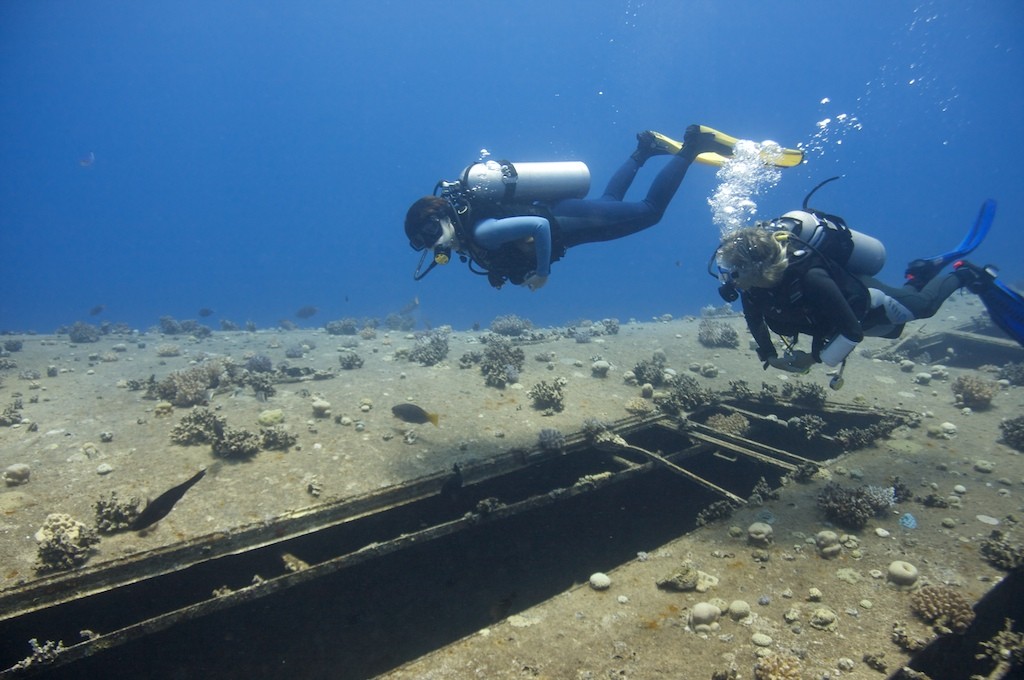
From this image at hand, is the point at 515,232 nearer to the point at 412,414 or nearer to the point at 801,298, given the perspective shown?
the point at 412,414

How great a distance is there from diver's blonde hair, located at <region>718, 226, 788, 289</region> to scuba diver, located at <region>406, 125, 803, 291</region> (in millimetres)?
2654

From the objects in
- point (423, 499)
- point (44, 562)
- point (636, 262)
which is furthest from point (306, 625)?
point (636, 262)

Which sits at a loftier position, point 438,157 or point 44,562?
point 438,157

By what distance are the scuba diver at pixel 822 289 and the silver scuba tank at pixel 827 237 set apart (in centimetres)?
1

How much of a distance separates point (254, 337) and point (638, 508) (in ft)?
60.4

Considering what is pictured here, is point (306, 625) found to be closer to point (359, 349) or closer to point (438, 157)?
point (359, 349)

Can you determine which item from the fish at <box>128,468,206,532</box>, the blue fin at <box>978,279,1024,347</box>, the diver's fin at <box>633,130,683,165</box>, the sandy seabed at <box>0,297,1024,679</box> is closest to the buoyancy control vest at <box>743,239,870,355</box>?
the sandy seabed at <box>0,297,1024,679</box>

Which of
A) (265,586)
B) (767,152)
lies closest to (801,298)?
(767,152)

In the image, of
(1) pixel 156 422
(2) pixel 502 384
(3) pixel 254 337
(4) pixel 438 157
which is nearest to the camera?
(1) pixel 156 422

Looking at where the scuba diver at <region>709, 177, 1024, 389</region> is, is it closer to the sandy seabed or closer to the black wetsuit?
the black wetsuit

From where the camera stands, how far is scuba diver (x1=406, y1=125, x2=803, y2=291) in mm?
7004

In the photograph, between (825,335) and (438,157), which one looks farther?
(438,157)

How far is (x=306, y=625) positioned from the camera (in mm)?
5535

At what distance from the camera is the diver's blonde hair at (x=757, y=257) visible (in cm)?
576
